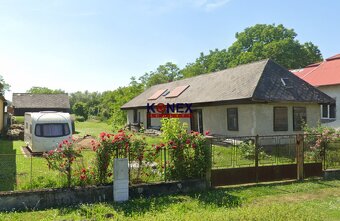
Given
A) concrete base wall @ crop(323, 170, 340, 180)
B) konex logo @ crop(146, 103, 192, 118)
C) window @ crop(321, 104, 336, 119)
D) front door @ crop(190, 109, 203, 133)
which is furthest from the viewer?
window @ crop(321, 104, 336, 119)

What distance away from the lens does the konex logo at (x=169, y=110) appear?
80.4 feet

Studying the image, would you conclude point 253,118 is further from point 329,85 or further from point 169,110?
point 329,85

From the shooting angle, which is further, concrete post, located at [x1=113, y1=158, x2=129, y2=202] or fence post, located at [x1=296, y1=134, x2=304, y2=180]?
fence post, located at [x1=296, y1=134, x2=304, y2=180]

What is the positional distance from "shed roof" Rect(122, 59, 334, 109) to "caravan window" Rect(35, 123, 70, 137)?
28.4 feet

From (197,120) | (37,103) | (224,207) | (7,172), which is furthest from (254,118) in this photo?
(37,103)

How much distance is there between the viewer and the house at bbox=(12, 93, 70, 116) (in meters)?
53.5

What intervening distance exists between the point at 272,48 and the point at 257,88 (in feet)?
131

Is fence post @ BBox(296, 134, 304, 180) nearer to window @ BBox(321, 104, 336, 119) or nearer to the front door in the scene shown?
the front door

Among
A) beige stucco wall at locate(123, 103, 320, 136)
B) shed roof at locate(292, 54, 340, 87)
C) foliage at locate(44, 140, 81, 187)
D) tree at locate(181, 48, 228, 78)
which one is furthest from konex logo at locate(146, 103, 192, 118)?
tree at locate(181, 48, 228, 78)

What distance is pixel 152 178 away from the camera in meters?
9.84

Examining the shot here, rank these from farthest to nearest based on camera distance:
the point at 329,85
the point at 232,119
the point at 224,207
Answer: the point at 329,85 → the point at 232,119 → the point at 224,207

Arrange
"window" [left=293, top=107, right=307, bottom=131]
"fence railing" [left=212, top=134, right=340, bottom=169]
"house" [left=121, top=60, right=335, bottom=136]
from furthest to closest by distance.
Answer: "window" [left=293, top=107, right=307, bottom=131] < "house" [left=121, top=60, right=335, bottom=136] < "fence railing" [left=212, top=134, right=340, bottom=169]

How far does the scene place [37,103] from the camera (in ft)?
178

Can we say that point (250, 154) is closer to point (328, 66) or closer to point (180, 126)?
point (180, 126)
